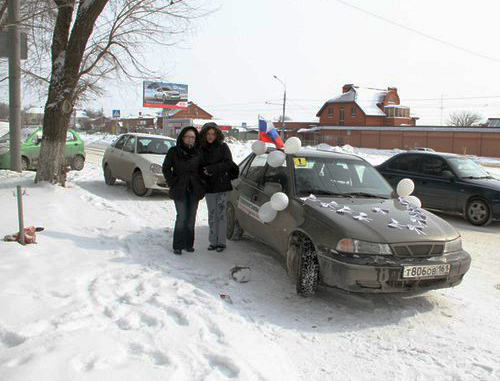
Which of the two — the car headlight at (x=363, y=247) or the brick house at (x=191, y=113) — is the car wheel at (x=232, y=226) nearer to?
the car headlight at (x=363, y=247)

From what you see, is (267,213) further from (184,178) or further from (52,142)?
(52,142)

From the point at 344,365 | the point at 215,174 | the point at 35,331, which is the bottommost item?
the point at 344,365

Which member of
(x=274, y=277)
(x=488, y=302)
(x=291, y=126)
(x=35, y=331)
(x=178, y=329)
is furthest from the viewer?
(x=291, y=126)

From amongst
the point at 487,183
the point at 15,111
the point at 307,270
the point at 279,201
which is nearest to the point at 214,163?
the point at 279,201

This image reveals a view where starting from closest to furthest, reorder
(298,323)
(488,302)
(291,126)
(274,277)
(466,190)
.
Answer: (298,323) → (488,302) → (274,277) → (466,190) → (291,126)

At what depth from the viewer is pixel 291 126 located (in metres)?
69.9

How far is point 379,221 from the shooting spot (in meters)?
4.46

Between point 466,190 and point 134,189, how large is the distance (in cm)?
755

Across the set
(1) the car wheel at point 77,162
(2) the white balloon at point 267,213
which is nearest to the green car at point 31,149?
(1) the car wheel at point 77,162

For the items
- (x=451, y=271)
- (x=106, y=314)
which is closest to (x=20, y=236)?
(x=106, y=314)

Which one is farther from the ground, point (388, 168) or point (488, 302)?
point (388, 168)

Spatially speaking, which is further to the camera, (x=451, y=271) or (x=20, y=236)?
→ (x=20, y=236)

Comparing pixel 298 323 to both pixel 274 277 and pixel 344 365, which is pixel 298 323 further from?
pixel 274 277

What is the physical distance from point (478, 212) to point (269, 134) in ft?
16.2
